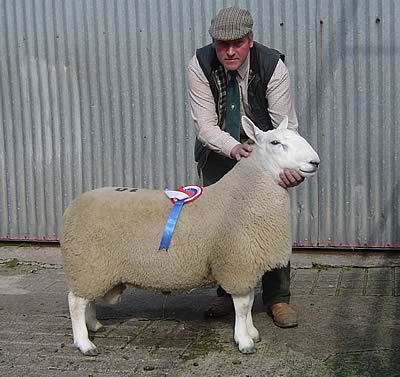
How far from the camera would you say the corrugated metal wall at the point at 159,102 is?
21.1ft

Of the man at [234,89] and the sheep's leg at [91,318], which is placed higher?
the man at [234,89]

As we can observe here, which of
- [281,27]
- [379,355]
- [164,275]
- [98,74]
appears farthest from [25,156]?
[379,355]

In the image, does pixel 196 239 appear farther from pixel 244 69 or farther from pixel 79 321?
pixel 244 69

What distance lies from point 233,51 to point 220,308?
1717mm

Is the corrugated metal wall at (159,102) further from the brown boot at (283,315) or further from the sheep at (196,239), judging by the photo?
the sheep at (196,239)

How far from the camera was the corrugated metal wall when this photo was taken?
6.43 m

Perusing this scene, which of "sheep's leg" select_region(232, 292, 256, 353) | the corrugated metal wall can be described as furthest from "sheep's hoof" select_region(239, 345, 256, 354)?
the corrugated metal wall

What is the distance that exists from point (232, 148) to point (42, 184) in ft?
9.91

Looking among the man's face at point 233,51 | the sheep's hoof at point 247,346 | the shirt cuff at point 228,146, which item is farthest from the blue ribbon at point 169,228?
the man's face at point 233,51

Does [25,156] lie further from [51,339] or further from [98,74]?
[51,339]

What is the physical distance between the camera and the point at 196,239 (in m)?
4.48

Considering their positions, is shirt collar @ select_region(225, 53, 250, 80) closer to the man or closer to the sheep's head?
the man

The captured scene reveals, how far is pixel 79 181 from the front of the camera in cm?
705

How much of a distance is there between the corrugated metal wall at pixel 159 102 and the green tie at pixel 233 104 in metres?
1.78
